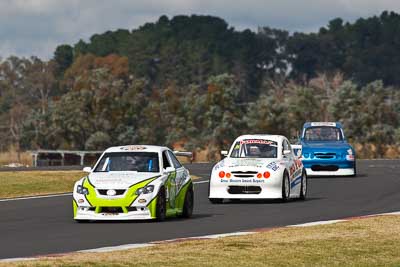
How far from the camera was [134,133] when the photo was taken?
77375mm

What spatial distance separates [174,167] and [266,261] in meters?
7.58

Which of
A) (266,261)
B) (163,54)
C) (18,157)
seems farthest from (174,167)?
(163,54)

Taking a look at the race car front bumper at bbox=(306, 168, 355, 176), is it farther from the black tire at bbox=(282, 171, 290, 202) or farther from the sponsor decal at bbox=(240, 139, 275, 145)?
the black tire at bbox=(282, 171, 290, 202)

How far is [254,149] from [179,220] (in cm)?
615

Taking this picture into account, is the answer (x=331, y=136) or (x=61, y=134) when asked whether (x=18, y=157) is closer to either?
(x=61, y=134)

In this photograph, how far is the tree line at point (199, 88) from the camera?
75750 millimetres

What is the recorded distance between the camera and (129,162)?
22.8m

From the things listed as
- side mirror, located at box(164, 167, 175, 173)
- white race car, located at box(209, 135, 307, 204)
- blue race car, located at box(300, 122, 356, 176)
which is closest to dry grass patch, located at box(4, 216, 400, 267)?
side mirror, located at box(164, 167, 175, 173)

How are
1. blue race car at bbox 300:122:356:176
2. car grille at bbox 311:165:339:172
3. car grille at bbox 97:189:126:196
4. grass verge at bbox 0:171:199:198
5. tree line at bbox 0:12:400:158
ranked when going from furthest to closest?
1. tree line at bbox 0:12:400:158
2. car grille at bbox 311:165:339:172
3. blue race car at bbox 300:122:356:176
4. grass verge at bbox 0:171:199:198
5. car grille at bbox 97:189:126:196

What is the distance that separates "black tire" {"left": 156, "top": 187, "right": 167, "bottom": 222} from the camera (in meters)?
21.7

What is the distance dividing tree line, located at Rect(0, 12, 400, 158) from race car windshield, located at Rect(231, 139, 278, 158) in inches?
1715

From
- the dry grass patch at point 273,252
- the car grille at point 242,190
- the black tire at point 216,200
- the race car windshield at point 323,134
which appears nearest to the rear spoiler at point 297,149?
the race car windshield at point 323,134

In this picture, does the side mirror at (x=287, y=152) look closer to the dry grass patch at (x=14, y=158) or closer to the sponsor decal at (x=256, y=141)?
the sponsor decal at (x=256, y=141)

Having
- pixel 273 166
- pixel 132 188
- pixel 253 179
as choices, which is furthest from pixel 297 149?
pixel 132 188
